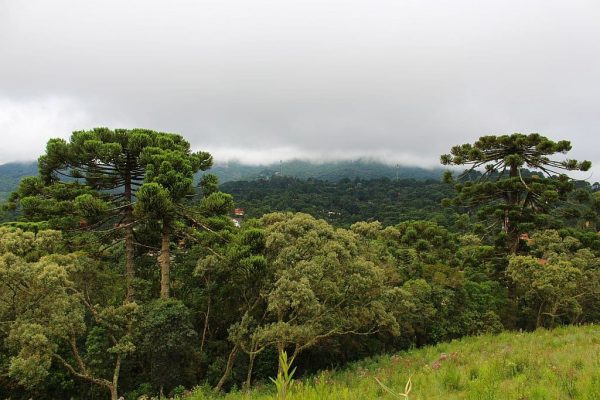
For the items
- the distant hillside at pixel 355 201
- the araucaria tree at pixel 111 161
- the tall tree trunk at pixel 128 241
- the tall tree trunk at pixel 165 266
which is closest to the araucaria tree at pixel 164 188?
the tall tree trunk at pixel 165 266

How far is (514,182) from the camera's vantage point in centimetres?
1972

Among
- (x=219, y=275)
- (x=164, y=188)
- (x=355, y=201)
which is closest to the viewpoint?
(x=164, y=188)

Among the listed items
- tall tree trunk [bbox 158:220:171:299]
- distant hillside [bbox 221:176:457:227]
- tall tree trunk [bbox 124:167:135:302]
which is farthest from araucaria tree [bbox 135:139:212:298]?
A: distant hillside [bbox 221:176:457:227]

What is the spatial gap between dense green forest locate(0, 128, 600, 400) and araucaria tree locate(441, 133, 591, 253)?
0.30 ft

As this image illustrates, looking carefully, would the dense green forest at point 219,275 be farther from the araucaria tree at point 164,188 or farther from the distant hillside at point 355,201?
the distant hillside at point 355,201

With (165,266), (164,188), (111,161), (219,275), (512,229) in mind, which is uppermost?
(111,161)

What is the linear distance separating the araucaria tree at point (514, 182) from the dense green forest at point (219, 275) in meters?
0.09

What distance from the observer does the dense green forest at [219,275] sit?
11.3m

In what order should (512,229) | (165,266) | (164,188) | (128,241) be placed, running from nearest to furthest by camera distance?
1. (164,188)
2. (165,266)
3. (128,241)
4. (512,229)

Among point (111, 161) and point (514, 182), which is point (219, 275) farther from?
point (514, 182)

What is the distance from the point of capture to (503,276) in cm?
2198

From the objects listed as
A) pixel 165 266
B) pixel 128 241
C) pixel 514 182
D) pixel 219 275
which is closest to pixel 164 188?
pixel 165 266

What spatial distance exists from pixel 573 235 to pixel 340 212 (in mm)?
65242

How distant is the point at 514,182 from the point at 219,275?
16236mm
